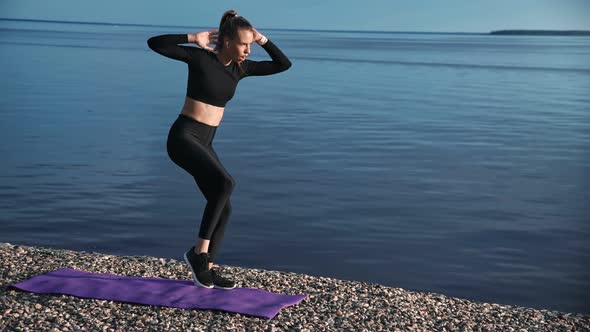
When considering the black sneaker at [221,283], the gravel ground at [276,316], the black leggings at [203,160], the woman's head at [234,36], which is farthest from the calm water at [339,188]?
the woman's head at [234,36]

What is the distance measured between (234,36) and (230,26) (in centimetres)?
9

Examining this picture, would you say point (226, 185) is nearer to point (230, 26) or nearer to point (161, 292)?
point (161, 292)

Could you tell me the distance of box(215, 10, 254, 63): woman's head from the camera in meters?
7.99

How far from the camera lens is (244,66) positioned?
8.36 m

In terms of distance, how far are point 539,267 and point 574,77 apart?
44747 mm

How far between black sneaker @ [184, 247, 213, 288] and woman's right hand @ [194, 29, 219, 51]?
5.89 feet

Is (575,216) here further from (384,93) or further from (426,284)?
(384,93)

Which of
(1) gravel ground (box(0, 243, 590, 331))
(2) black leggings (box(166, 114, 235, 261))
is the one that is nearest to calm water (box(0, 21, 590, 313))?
(1) gravel ground (box(0, 243, 590, 331))

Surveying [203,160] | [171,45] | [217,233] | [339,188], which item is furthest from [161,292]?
[339,188]

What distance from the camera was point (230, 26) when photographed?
8.02 metres

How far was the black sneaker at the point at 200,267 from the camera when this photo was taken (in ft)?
27.5

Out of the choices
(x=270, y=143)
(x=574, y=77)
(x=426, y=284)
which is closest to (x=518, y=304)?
(x=426, y=284)

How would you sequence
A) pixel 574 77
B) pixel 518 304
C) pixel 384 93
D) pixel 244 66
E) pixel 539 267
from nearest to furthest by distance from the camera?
pixel 244 66 < pixel 518 304 < pixel 539 267 < pixel 384 93 < pixel 574 77

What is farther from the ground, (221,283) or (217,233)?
(217,233)
